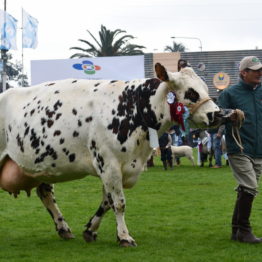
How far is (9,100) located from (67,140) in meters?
1.35

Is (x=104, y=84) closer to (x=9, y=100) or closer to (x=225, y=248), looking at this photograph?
(x=9, y=100)

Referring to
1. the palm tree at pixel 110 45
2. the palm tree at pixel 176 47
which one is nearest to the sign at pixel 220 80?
the palm tree at pixel 110 45

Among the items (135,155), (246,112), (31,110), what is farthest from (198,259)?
(31,110)

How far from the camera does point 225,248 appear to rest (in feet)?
27.3

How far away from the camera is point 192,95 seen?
843 centimetres

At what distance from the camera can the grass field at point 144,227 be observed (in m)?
8.00

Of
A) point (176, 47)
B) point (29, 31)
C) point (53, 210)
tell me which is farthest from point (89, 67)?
A: point (176, 47)

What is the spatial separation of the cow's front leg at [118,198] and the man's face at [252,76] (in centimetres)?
202

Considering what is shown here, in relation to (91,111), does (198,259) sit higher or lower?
lower

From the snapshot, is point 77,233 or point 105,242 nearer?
point 105,242

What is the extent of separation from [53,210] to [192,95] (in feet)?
8.60

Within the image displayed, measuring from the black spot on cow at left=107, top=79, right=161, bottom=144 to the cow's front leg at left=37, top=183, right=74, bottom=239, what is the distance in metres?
1.69

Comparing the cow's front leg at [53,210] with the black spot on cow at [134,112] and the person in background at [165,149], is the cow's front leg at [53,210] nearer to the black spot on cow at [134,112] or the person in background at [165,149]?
the black spot on cow at [134,112]

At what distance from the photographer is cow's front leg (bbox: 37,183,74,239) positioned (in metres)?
9.37
